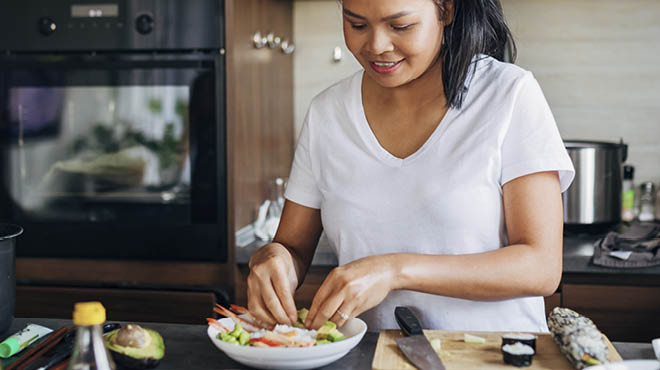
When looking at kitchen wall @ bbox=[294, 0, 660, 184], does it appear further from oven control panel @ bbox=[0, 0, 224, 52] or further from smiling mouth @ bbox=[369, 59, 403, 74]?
smiling mouth @ bbox=[369, 59, 403, 74]

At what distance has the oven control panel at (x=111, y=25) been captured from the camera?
2002 mm

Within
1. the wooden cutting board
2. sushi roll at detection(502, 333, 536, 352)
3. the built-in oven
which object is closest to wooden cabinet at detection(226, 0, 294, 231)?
the built-in oven

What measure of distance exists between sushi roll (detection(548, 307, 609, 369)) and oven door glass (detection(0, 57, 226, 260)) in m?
1.24

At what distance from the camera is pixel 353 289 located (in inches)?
42.4

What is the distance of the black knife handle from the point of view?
1094 millimetres

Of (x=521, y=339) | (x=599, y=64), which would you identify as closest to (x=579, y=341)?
(x=521, y=339)

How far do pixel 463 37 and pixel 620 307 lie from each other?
1027 mm

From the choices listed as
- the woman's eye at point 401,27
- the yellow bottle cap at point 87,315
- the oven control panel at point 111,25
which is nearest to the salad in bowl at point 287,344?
the yellow bottle cap at point 87,315

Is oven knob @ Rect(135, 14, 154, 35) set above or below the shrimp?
above

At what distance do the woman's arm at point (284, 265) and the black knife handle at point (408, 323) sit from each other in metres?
0.18

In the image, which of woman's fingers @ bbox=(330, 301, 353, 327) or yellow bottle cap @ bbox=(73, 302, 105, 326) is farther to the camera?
woman's fingers @ bbox=(330, 301, 353, 327)

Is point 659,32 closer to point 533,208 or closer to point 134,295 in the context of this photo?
point 533,208

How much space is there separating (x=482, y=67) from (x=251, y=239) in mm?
1048

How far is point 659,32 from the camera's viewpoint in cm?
241
